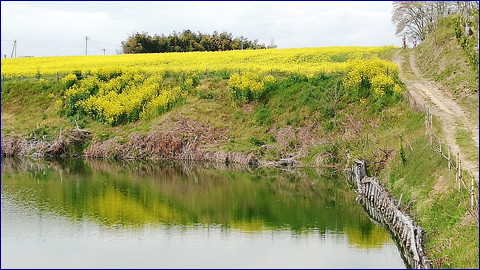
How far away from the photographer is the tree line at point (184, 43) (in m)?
78.7

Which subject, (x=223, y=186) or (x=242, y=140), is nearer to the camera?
(x=223, y=186)

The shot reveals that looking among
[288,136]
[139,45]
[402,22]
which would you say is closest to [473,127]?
[288,136]

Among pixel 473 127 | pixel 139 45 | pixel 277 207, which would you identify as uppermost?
pixel 139 45

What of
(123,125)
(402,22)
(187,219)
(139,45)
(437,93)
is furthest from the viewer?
(139,45)

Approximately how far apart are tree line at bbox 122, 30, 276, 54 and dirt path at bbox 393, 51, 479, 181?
3582cm

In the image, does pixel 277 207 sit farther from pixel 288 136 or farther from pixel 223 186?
pixel 288 136

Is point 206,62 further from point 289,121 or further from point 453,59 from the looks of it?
point 453,59

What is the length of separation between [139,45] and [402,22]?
30265mm

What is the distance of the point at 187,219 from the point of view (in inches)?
976

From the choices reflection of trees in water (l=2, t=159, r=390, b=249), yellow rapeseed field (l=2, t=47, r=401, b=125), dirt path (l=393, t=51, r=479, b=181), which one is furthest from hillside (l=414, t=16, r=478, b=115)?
reflection of trees in water (l=2, t=159, r=390, b=249)

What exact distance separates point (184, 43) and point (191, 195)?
173 ft

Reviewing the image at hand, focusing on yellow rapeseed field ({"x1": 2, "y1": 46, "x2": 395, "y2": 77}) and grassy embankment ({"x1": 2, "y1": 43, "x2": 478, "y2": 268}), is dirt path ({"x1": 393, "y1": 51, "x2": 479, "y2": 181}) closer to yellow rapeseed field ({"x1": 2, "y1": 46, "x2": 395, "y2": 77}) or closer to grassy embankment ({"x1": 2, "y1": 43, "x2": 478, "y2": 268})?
grassy embankment ({"x1": 2, "y1": 43, "x2": 478, "y2": 268})

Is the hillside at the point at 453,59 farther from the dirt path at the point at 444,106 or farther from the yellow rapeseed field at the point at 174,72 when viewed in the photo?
the yellow rapeseed field at the point at 174,72

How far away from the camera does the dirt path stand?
24.8 m
